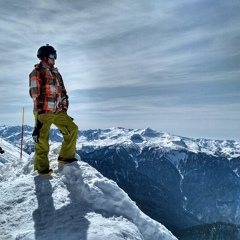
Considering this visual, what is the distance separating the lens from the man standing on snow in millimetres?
9727

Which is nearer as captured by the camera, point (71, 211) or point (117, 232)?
point (117, 232)

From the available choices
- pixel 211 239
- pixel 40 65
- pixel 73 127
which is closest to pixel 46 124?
pixel 73 127

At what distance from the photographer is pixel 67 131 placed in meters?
10.8

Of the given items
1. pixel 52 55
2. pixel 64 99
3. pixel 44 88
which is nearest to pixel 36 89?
pixel 44 88

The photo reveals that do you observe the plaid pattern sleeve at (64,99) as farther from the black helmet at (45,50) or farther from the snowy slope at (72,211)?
the snowy slope at (72,211)

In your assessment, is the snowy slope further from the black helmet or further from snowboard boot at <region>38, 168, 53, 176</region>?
the black helmet

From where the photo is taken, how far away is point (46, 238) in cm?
592

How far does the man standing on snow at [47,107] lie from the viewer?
9727 millimetres

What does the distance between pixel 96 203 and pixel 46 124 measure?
3787 mm

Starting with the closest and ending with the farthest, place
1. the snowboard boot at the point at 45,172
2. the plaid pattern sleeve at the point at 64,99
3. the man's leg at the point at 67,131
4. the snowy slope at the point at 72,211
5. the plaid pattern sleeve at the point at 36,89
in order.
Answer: the snowy slope at the point at 72,211 → the plaid pattern sleeve at the point at 36,89 → the snowboard boot at the point at 45,172 → the man's leg at the point at 67,131 → the plaid pattern sleeve at the point at 64,99

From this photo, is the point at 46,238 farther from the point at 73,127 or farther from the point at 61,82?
the point at 61,82

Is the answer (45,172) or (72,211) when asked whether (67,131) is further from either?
(72,211)

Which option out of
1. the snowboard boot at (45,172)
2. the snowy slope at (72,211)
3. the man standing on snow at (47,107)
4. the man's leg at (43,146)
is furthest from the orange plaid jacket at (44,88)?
the snowy slope at (72,211)

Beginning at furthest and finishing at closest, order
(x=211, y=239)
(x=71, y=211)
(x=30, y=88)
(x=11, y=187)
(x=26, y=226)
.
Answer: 1. (x=211, y=239)
2. (x=30, y=88)
3. (x=11, y=187)
4. (x=71, y=211)
5. (x=26, y=226)
